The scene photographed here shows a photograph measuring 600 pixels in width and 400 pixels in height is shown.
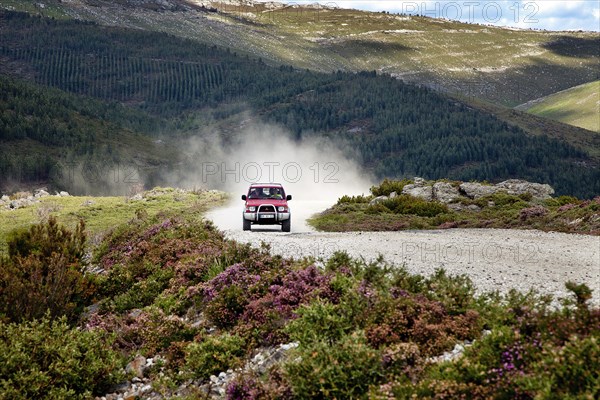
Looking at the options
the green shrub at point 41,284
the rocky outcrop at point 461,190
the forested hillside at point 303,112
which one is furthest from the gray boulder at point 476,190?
the forested hillside at point 303,112

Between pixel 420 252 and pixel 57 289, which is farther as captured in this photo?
pixel 420 252

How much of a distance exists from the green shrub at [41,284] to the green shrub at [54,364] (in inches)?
62.0

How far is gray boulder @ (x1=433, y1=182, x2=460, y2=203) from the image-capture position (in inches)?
1730

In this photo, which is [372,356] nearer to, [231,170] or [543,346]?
[543,346]

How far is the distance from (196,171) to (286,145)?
2405cm

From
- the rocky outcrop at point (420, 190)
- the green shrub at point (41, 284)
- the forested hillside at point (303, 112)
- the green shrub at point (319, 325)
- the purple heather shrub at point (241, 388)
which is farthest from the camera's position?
the forested hillside at point (303, 112)

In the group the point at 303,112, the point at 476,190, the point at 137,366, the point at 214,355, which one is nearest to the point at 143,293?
the point at 137,366

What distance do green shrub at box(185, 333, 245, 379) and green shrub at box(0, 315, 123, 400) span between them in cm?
169

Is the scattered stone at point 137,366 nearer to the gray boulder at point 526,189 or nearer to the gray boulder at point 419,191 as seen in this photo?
the gray boulder at point 419,191

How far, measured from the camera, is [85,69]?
188750mm

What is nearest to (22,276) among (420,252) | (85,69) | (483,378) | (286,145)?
(420,252)

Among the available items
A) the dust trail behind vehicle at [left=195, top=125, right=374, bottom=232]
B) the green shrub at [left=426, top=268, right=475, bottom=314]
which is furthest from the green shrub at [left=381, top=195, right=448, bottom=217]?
the dust trail behind vehicle at [left=195, top=125, right=374, bottom=232]

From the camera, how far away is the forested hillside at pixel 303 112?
11519 cm

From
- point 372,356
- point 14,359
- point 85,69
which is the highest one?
point 85,69
